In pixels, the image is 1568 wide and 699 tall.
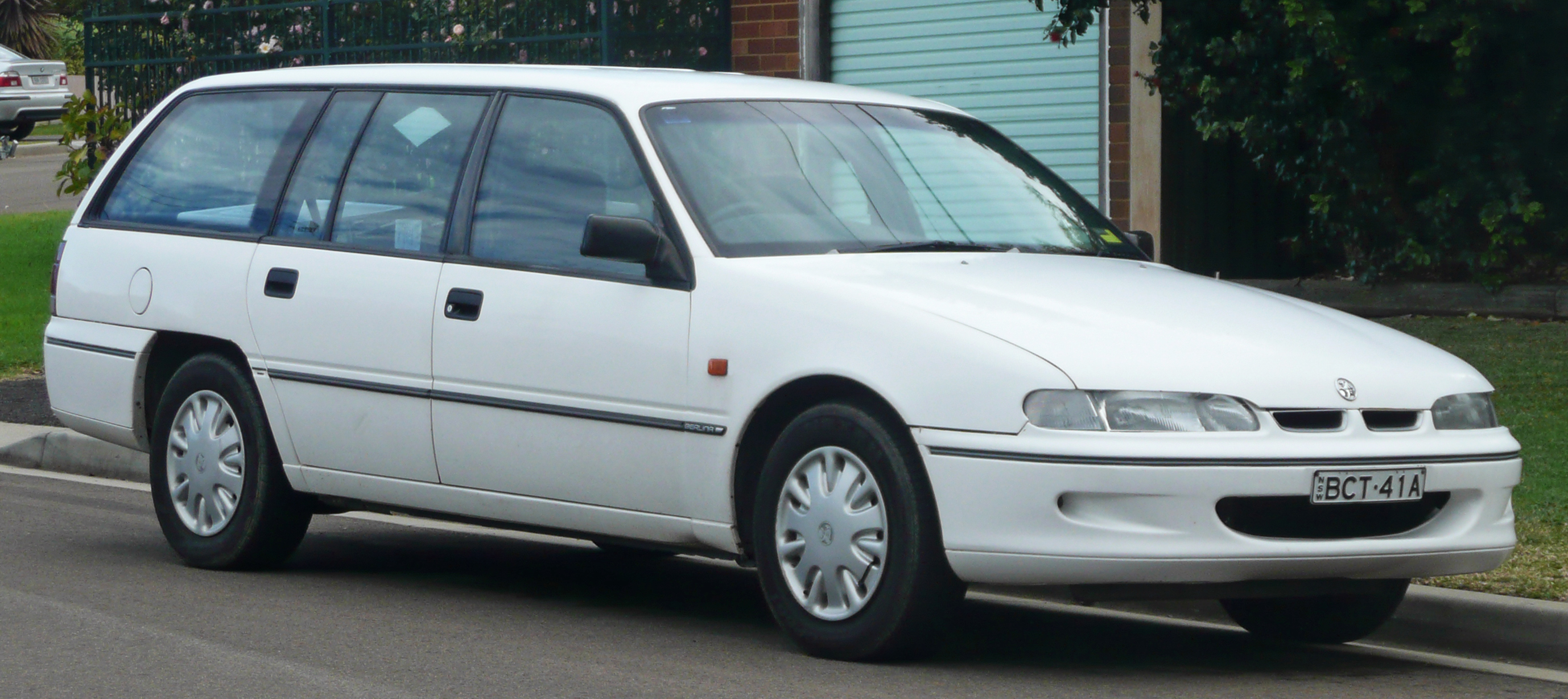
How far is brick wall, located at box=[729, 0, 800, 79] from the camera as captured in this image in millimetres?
15844

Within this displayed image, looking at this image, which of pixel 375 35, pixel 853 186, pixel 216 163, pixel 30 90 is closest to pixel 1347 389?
pixel 853 186

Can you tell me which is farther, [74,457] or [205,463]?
[74,457]

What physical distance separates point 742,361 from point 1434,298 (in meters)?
8.46

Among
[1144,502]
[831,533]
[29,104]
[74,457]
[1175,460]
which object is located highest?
[29,104]

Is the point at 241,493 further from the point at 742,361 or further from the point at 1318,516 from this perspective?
the point at 1318,516

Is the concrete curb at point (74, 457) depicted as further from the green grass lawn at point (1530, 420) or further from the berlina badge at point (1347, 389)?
the berlina badge at point (1347, 389)

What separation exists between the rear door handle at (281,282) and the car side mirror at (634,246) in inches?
55.8

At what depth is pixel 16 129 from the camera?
37531 millimetres

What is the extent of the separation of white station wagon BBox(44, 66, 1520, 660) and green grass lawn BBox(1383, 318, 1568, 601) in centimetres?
65

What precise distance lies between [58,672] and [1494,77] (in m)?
10.1

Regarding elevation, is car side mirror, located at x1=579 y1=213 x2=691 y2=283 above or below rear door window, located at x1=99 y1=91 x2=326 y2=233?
below

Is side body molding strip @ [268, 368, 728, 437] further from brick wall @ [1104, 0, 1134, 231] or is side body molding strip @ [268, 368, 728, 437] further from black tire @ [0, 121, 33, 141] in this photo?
black tire @ [0, 121, 33, 141]

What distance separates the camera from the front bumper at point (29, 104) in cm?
3647

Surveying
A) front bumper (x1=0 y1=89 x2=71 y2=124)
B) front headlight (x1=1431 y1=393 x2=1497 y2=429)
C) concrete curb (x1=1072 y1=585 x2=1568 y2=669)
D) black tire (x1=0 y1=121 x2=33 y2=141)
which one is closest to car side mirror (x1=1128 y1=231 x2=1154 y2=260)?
concrete curb (x1=1072 y1=585 x2=1568 y2=669)
